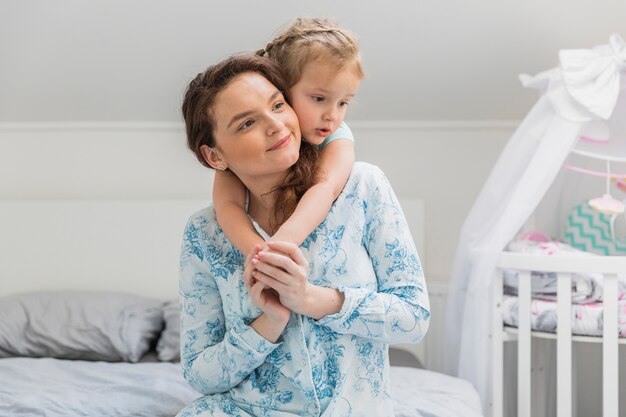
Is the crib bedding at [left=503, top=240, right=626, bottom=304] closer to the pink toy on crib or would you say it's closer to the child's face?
the pink toy on crib

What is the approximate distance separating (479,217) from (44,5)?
1704 mm

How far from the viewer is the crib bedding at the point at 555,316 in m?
2.25

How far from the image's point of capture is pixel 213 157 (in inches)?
54.1

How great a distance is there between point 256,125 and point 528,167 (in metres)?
1.40

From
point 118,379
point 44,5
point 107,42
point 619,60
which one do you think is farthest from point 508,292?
point 44,5

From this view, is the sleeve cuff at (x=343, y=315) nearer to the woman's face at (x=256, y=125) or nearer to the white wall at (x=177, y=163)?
the woman's face at (x=256, y=125)

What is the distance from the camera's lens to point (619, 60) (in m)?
2.47

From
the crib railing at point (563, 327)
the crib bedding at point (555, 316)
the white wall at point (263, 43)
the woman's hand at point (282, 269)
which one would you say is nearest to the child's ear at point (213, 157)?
the woman's hand at point (282, 269)

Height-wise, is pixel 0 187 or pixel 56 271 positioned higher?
pixel 0 187

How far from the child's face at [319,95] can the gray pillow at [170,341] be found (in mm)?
1457

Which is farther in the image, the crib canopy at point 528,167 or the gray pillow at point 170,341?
the gray pillow at point 170,341

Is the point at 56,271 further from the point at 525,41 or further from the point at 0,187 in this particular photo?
the point at 525,41

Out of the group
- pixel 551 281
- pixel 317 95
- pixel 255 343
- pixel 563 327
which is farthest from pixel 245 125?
pixel 551 281

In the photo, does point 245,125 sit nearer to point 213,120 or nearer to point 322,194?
point 213,120
